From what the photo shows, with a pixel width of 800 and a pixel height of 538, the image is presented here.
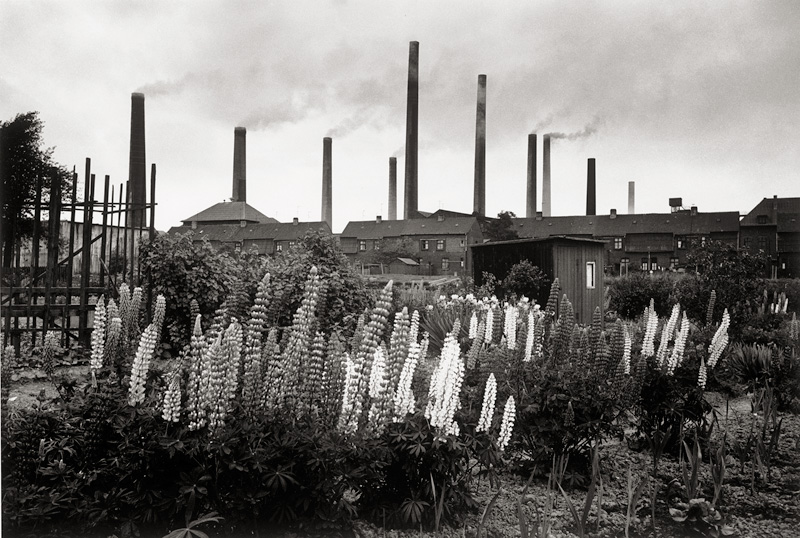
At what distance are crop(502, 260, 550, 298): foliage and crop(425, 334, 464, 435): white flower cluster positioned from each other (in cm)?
1299

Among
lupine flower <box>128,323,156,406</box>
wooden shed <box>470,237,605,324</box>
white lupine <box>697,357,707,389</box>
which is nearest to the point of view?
lupine flower <box>128,323,156,406</box>

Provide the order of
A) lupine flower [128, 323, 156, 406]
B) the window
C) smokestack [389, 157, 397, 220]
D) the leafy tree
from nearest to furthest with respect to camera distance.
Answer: lupine flower [128, 323, 156, 406] → smokestack [389, 157, 397, 220] → the window → the leafy tree

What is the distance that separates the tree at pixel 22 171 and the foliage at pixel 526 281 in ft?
38.9

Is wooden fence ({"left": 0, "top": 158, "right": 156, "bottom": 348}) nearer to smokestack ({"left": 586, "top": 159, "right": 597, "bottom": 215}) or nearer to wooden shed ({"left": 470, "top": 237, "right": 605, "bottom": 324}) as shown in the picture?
smokestack ({"left": 586, "top": 159, "right": 597, "bottom": 215})

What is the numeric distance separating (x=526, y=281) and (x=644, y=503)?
40.3 ft

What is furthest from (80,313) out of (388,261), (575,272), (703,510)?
(388,261)

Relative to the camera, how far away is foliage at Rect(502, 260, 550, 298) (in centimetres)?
1580

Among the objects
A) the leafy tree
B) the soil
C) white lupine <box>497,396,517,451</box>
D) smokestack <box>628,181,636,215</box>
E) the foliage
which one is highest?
the leafy tree

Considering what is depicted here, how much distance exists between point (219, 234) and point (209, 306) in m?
3.43

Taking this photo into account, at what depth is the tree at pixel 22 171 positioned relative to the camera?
11.4 ft

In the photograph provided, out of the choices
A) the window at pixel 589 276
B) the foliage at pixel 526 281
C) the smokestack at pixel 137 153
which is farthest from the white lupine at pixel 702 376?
the window at pixel 589 276

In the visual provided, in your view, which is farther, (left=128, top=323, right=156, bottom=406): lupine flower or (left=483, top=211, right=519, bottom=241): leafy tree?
(left=483, top=211, right=519, bottom=241): leafy tree

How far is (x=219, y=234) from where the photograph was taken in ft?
38.5

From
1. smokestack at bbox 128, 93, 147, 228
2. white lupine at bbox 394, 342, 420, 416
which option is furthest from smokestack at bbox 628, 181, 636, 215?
smokestack at bbox 128, 93, 147, 228
